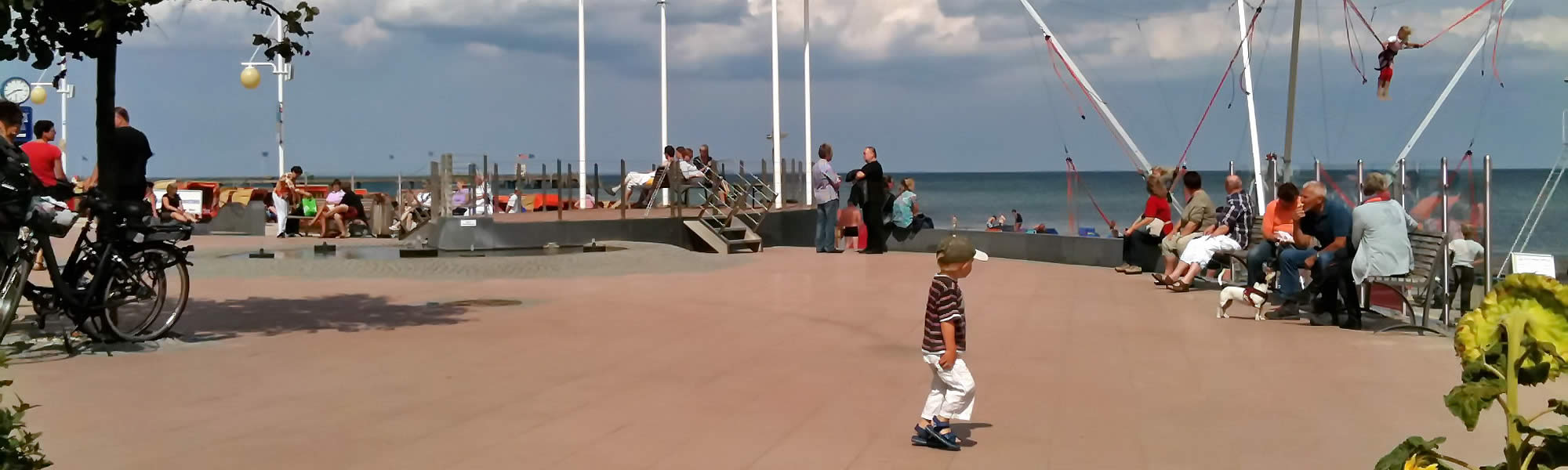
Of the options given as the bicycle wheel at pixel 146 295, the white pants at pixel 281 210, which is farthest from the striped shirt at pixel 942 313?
the white pants at pixel 281 210

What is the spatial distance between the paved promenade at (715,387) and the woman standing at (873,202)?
274 inches

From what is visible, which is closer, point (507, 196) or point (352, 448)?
point (352, 448)

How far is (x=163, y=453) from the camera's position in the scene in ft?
20.8

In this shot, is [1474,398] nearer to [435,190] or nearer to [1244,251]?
[1244,251]

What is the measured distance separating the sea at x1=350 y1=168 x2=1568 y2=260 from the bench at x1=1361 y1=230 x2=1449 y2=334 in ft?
1.75

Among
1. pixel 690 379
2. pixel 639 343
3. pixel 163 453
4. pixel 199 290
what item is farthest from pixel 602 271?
pixel 163 453

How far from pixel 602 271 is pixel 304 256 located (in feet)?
19.2

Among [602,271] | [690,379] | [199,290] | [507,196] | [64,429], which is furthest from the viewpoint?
[507,196]

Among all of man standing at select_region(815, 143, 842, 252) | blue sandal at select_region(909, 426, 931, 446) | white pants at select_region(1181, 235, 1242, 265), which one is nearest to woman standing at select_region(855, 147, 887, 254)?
man standing at select_region(815, 143, 842, 252)

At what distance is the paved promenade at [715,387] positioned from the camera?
6527 millimetres

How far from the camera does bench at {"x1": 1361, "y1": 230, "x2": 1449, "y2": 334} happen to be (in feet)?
36.3

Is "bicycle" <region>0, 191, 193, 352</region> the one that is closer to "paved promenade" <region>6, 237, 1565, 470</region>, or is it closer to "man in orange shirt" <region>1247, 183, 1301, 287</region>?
"paved promenade" <region>6, 237, 1565, 470</region>

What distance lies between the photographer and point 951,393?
6520mm

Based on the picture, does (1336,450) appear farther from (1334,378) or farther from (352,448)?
(352,448)
